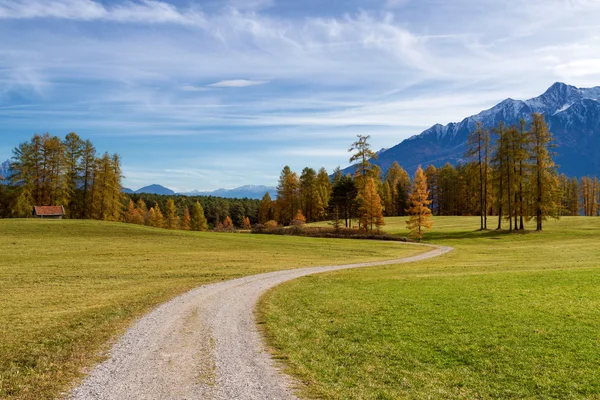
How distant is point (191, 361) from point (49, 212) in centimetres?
7059

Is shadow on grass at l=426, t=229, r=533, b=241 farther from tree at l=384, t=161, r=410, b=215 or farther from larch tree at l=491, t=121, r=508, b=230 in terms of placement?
tree at l=384, t=161, r=410, b=215

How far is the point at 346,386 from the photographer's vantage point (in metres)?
10.4

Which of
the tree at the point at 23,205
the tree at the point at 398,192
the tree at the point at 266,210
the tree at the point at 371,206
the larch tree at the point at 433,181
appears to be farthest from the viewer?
the tree at the point at 266,210

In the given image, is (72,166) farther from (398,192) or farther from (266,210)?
(398,192)

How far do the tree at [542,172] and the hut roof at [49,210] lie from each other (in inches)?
3071

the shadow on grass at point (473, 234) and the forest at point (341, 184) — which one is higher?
the forest at point (341, 184)

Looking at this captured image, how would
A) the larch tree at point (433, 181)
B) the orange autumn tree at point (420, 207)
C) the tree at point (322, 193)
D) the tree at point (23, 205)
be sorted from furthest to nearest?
the larch tree at point (433, 181) < the tree at point (322, 193) < the tree at point (23, 205) < the orange autumn tree at point (420, 207)

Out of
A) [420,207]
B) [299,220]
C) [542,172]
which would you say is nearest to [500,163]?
[542,172]

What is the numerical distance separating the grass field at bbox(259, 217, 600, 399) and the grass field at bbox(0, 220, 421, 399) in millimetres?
6399

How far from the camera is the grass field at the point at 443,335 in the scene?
1033cm

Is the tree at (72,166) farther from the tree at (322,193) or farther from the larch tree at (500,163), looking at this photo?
the larch tree at (500,163)

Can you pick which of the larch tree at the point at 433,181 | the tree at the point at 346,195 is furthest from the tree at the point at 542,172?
the larch tree at the point at 433,181

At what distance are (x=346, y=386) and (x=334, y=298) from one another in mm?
11768

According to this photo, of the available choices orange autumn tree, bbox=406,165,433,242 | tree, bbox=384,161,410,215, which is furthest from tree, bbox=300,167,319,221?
orange autumn tree, bbox=406,165,433,242
